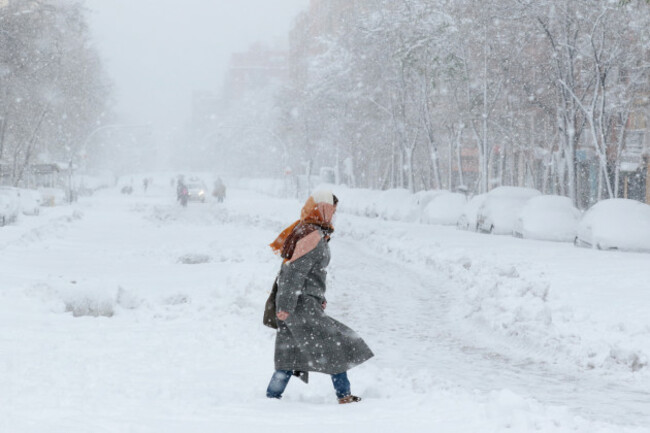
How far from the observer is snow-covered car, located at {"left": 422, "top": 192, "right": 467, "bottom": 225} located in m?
31.4

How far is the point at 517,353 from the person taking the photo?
8.81 meters

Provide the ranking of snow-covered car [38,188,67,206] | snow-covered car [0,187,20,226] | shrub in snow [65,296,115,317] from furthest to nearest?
snow-covered car [38,188,67,206] < snow-covered car [0,187,20,226] < shrub in snow [65,296,115,317]

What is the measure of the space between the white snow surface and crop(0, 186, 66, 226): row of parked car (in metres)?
10.8

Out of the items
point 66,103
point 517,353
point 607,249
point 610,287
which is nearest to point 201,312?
point 517,353

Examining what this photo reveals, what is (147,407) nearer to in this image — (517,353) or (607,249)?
(517,353)

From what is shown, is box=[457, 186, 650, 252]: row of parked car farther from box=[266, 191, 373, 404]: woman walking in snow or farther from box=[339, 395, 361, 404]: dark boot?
box=[266, 191, 373, 404]: woman walking in snow

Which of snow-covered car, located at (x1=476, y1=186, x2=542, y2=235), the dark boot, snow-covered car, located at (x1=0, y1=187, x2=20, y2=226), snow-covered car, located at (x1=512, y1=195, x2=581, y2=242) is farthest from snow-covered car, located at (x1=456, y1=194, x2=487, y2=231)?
the dark boot

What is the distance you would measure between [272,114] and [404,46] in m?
71.8

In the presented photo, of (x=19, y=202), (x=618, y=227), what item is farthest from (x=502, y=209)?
(x=19, y=202)

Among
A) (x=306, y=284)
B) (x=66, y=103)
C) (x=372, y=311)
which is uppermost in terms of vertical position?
(x=66, y=103)

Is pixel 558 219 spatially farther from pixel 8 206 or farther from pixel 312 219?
pixel 312 219

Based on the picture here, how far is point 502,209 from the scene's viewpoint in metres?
25.7

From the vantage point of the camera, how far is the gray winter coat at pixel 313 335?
583 centimetres

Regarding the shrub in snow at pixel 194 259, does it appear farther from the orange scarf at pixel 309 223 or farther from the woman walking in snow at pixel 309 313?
the orange scarf at pixel 309 223
